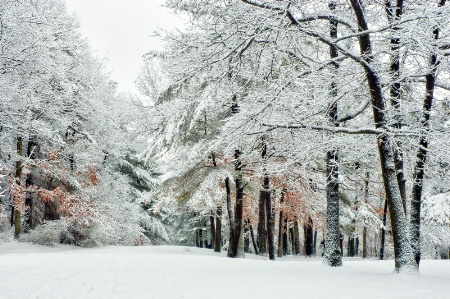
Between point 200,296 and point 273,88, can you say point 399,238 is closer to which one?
point 273,88

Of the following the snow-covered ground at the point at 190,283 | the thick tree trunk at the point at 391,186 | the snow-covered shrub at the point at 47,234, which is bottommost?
the snow-covered shrub at the point at 47,234

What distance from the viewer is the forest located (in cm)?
695

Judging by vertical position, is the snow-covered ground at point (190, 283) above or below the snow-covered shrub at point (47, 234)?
above

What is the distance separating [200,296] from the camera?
5.29 meters

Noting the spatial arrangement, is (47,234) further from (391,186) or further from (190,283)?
(391,186)

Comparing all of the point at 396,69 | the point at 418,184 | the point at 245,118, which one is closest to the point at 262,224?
the point at 418,184

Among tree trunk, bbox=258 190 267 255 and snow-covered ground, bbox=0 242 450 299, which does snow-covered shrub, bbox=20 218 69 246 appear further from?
tree trunk, bbox=258 190 267 255

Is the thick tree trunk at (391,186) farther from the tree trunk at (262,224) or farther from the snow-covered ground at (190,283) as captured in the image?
the tree trunk at (262,224)

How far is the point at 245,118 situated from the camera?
7609mm

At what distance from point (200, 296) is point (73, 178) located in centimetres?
1476

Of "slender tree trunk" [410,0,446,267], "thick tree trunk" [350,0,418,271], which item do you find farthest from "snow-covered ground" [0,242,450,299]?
"slender tree trunk" [410,0,446,267]

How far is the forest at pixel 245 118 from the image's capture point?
6953mm

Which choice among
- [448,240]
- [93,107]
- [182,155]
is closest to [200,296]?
[182,155]

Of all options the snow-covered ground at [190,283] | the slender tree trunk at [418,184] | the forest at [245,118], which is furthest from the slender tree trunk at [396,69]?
the snow-covered ground at [190,283]
